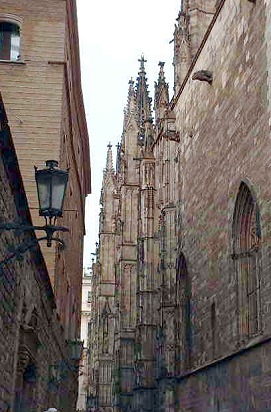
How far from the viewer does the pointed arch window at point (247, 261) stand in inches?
703

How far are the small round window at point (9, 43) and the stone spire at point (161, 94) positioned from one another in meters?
8.72

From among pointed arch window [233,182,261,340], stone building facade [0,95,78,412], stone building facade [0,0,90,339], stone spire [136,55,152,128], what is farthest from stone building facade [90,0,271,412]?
stone spire [136,55,152,128]

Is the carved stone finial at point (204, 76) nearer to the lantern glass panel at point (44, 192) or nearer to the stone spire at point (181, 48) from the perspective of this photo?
the stone spire at point (181, 48)

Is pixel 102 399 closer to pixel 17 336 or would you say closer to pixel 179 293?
pixel 179 293

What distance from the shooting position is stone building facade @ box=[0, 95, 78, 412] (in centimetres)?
1029

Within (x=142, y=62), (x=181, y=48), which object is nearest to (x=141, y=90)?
(x=142, y=62)

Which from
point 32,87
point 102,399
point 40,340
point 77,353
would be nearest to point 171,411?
point 77,353

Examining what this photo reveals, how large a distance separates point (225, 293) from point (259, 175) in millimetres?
4008

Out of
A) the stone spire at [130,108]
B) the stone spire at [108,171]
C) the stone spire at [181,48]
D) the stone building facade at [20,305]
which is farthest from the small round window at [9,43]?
the stone spire at [108,171]

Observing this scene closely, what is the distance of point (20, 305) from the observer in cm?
1238

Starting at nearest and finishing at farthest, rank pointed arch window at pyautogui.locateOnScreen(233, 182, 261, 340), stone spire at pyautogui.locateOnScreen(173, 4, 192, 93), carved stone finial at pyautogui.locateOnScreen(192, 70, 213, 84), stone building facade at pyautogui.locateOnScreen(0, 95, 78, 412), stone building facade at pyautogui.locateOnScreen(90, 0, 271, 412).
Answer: stone building facade at pyautogui.locateOnScreen(0, 95, 78, 412) → stone building facade at pyautogui.locateOnScreen(90, 0, 271, 412) → pointed arch window at pyautogui.locateOnScreen(233, 182, 261, 340) → carved stone finial at pyautogui.locateOnScreen(192, 70, 213, 84) → stone spire at pyautogui.locateOnScreen(173, 4, 192, 93)

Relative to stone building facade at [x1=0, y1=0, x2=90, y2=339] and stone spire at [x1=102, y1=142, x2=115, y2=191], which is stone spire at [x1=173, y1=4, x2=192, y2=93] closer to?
stone building facade at [x1=0, y1=0, x2=90, y2=339]

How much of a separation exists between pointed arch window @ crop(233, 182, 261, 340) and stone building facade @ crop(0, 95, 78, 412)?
4.77m

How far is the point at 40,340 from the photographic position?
1595cm
